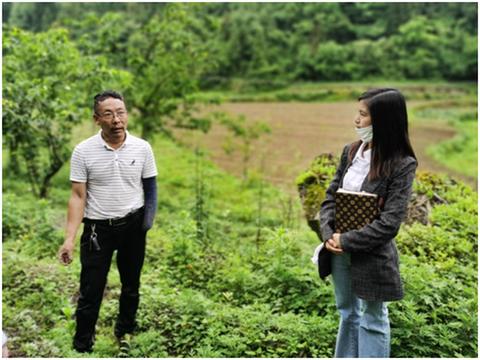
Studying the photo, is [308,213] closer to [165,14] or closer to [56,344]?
[56,344]

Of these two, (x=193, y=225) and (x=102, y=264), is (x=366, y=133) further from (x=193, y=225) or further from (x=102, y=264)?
(x=193, y=225)

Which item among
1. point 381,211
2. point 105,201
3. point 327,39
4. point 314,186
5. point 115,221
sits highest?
point 327,39

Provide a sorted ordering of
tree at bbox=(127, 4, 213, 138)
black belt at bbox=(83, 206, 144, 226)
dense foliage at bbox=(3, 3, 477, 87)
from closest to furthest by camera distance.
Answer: black belt at bbox=(83, 206, 144, 226) → tree at bbox=(127, 4, 213, 138) → dense foliage at bbox=(3, 3, 477, 87)

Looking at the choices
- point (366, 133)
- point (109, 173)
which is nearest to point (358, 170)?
point (366, 133)

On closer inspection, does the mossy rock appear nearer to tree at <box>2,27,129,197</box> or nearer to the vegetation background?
the vegetation background

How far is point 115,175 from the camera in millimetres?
3242

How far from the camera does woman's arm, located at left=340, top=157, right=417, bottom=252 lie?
259 cm

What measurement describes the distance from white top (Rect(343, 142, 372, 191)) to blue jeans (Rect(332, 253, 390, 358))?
1.17 ft

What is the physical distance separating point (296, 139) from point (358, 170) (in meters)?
15.9

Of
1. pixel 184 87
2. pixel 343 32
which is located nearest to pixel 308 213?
pixel 184 87

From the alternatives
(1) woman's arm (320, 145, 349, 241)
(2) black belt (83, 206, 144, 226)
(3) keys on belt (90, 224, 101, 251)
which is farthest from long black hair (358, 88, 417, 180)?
(3) keys on belt (90, 224, 101, 251)

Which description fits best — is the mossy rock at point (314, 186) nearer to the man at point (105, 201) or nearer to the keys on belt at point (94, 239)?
the man at point (105, 201)

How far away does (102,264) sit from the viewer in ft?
11.0

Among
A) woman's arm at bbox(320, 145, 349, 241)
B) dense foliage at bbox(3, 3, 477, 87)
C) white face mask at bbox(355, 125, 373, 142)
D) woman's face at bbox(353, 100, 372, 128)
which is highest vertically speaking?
dense foliage at bbox(3, 3, 477, 87)
